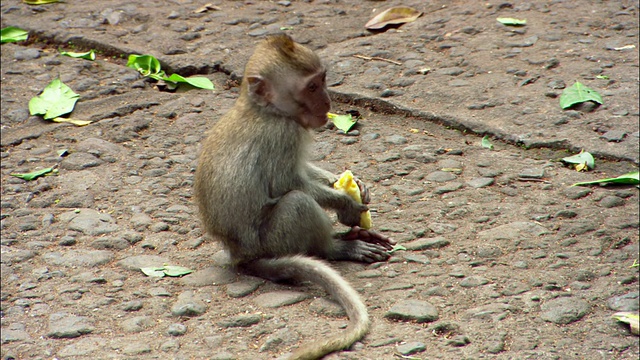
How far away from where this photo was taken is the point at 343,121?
21.9 feet

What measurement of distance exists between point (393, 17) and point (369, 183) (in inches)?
115

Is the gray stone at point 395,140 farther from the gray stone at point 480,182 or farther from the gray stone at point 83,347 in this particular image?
the gray stone at point 83,347

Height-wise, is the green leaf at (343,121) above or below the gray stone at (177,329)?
below

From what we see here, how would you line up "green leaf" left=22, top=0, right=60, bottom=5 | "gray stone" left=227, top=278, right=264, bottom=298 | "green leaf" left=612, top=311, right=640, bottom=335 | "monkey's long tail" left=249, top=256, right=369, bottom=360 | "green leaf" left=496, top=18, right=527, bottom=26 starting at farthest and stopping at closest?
"green leaf" left=22, top=0, right=60, bottom=5 → "green leaf" left=496, top=18, right=527, bottom=26 → "gray stone" left=227, top=278, right=264, bottom=298 → "green leaf" left=612, top=311, right=640, bottom=335 → "monkey's long tail" left=249, top=256, right=369, bottom=360

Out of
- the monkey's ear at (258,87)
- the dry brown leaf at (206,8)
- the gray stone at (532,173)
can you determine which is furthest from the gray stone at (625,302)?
the dry brown leaf at (206,8)

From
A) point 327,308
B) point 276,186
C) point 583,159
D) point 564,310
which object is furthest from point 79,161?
point 564,310

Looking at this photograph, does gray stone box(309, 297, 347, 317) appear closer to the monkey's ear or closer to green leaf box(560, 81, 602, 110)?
the monkey's ear

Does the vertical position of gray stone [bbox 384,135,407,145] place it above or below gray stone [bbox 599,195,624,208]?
above

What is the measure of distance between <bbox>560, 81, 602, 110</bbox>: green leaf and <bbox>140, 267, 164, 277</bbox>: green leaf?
331 cm

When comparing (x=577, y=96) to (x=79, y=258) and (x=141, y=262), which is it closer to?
(x=141, y=262)

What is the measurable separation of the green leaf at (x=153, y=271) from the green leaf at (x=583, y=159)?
9.34 feet

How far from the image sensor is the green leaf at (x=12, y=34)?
8.12 m

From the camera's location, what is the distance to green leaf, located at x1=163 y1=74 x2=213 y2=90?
23.9 feet

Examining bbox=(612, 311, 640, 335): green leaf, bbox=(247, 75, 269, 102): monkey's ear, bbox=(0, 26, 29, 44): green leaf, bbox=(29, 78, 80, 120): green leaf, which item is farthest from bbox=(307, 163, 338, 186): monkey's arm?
bbox=(0, 26, 29, 44): green leaf
